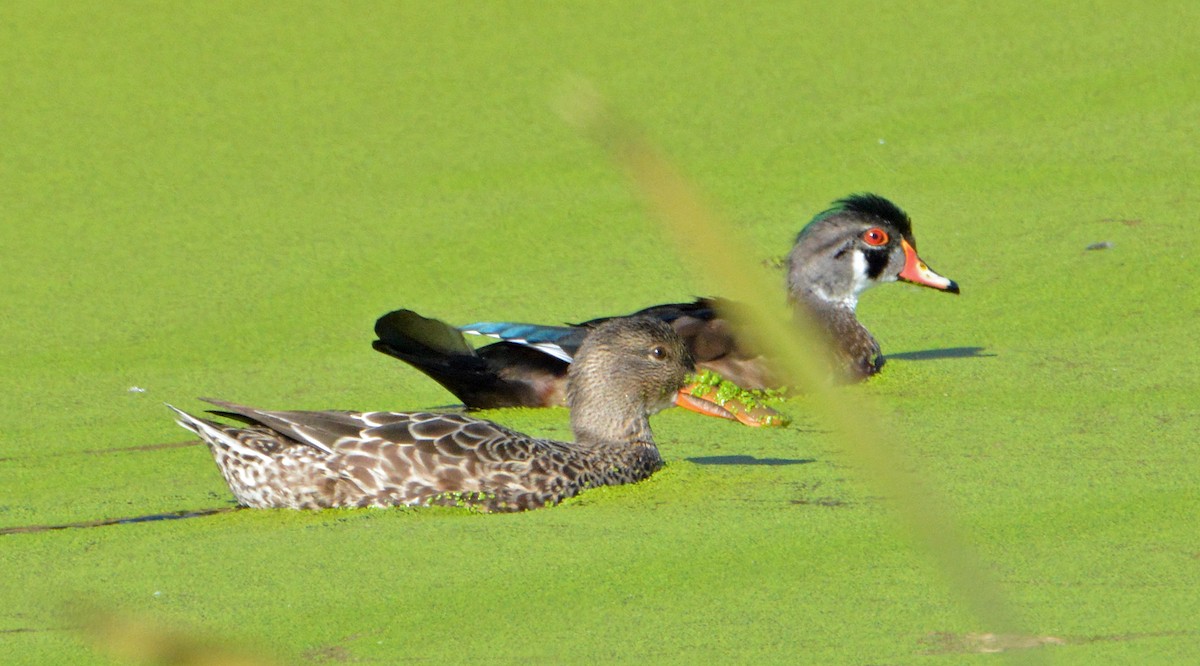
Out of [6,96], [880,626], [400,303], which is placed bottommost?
[880,626]

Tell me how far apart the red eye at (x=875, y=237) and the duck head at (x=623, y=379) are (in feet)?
5.48

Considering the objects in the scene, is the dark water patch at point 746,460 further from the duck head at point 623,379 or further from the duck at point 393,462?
the duck at point 393,462

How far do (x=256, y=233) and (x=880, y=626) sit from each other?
15.9 ft

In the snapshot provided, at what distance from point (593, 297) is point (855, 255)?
109 centimetres

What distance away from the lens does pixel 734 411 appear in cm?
548

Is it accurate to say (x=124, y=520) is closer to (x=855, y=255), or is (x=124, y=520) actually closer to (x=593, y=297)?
(x=593, y=297)

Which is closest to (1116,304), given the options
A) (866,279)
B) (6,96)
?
(866,279)

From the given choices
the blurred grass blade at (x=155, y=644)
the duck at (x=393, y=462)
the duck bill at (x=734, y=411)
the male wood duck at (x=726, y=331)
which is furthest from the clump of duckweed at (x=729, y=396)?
the blurred grass blade at (x=155, y=644)

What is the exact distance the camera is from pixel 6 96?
9.12 m

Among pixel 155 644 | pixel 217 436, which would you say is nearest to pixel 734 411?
pixel 217 436

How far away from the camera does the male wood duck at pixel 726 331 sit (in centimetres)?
569

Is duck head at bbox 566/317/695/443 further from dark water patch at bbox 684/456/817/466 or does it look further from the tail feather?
the tail feather

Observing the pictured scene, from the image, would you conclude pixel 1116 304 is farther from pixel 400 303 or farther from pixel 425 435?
pixel 425 435

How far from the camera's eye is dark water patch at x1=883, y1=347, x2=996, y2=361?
20.9ft
